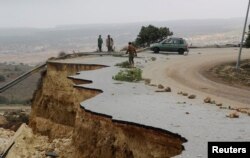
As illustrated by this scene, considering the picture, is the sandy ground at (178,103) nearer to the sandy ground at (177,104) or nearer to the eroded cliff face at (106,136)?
the sandy ground at (177,104)

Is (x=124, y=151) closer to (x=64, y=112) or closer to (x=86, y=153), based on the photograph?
(x=86, y=153)

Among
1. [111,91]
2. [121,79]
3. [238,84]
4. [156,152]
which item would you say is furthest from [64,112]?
[156,152]

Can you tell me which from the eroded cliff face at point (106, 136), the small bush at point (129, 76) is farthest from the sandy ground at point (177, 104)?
the small bush at point (129, 76)

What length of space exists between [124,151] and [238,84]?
13.5 metres

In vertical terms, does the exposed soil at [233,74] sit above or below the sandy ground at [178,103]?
below

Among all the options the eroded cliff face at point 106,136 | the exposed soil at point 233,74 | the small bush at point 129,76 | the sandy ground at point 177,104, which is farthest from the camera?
the exposed soil at point 233,74

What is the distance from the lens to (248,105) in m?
20.6

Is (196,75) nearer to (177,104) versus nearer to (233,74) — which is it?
(233,74)

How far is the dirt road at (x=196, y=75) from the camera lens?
23.1 m

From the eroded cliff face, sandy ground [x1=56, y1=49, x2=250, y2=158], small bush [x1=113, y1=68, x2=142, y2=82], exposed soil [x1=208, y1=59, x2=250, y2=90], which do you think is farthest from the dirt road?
the eroded cliff face

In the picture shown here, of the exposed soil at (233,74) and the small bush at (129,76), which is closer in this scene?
the small bush at (129,76)

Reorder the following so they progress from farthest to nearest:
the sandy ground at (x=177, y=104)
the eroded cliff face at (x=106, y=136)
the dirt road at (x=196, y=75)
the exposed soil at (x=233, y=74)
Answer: the exposed soil at (x=233, y=74), the dirt road at (x=196, y=75), the eroded cliff face at (x=106, y=136), the sandy ground at (x=177, y=104)

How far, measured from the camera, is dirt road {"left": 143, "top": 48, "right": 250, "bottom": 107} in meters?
23.1

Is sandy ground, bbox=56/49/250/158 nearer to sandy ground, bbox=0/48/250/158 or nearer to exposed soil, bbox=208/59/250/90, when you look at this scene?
sandy ground, bbox=0/48/250/158
